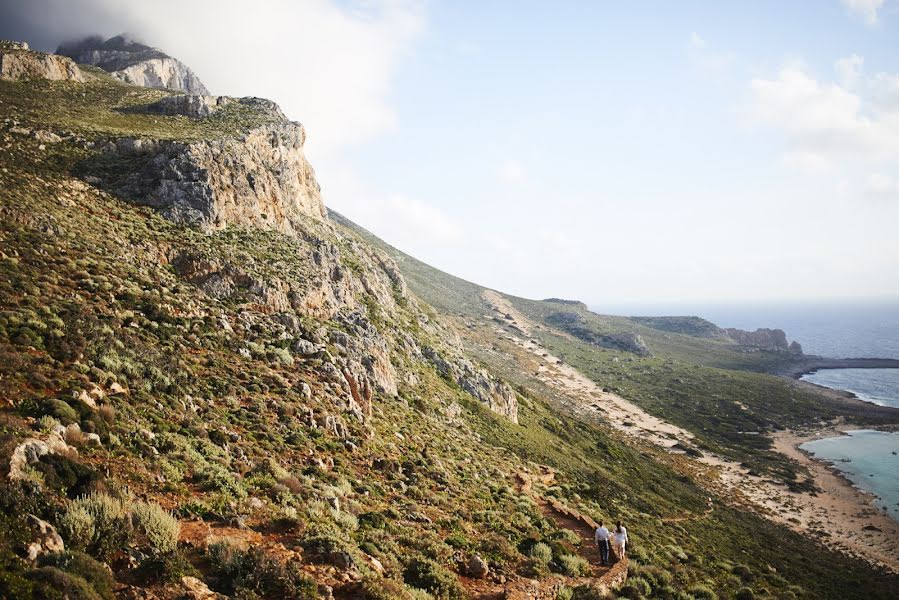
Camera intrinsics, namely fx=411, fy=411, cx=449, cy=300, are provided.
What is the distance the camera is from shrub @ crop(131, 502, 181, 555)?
848 centimetres

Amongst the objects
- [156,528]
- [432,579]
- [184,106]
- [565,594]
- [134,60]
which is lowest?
[565,594]

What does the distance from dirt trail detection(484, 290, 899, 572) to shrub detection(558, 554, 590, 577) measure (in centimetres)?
2410

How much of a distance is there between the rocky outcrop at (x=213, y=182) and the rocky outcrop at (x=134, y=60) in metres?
74.0

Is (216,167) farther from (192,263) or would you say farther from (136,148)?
(192,263)

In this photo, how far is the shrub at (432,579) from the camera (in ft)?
38.2

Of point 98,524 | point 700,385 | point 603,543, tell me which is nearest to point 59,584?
point 98,524

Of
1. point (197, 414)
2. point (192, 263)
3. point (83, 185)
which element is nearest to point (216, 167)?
point (83, 185)

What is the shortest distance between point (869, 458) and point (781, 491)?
31.3 metres

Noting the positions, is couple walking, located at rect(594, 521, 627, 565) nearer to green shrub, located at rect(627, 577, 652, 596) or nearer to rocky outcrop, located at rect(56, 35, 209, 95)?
green shrub, located at rect(627, 577, 652, 596)

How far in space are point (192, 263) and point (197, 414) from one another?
15474 millimetres

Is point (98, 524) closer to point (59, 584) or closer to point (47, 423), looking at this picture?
point (59, 584)

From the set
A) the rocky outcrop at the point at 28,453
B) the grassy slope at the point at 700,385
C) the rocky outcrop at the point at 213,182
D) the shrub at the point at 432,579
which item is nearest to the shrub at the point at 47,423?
the rocky outcrop at the point at 28,453

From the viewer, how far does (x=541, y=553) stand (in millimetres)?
16438

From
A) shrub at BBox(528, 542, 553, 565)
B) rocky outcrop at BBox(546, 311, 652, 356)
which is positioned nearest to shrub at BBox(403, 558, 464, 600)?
shrub at BBox(528, 542, 553, 565)
